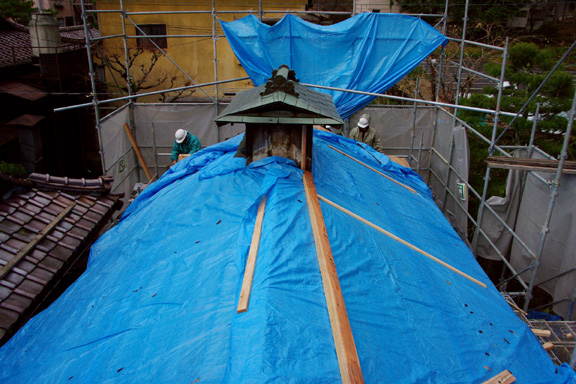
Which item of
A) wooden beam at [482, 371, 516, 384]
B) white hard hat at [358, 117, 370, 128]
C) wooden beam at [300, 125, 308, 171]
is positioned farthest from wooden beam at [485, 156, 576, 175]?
white hard hat at [358, 117, 370, 128]

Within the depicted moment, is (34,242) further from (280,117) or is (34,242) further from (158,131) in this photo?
(158,131)

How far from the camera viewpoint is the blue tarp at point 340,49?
11.5m

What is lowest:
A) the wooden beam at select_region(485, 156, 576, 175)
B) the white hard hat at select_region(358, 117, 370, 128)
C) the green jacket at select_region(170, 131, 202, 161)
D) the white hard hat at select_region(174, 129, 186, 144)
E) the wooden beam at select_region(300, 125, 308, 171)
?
the green jacket at select_region(170, 131, 202, 161)

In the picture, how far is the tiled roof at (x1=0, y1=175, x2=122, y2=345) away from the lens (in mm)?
6156

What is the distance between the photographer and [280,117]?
20.8 feet

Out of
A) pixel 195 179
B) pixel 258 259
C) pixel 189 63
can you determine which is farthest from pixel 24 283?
pixel 189 63

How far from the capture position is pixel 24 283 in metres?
6.43

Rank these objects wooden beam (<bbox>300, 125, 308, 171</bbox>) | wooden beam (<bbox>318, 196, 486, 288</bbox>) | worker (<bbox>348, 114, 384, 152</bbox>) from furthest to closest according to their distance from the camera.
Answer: worker (<bbox>348, 114, 384, 152</bbox>), wooden beam (<bbox>300, 125, 308, 171</bbox>), wooden beam (<bbox>318, 196, 486, 288</bbox>)

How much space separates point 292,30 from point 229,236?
25.3 feet

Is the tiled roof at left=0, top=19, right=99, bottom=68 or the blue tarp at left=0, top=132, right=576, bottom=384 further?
the tiled roof at left=0, top=19, right=99, bottom=68

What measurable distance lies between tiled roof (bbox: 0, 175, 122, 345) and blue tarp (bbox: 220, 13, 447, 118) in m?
5.29

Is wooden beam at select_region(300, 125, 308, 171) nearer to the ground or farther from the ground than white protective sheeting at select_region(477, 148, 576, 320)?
farther from the ground

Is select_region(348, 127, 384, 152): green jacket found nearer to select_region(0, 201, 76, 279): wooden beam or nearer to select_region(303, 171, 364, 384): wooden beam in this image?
select_region(303, 171, 364, 384): wooden beam

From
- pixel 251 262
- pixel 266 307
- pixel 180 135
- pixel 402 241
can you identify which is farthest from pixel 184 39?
pixel 266 307
